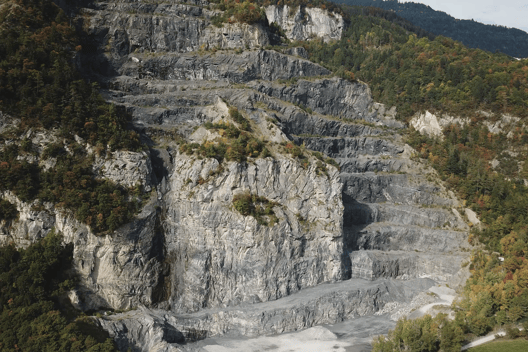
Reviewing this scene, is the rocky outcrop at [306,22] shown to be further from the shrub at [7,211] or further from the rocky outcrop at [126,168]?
the shrub at [7,211]

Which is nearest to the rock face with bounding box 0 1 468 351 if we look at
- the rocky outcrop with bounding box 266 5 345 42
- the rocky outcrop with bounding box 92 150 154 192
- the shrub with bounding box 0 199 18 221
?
the rocky outcrop with bounding box 92 150 154 192

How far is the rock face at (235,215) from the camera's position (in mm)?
40812

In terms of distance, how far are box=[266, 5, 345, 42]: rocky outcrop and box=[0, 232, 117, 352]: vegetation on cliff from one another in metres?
74.6

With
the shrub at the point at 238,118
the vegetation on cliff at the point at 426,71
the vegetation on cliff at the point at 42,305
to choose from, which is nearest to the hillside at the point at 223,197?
the vegetation on cliff at the point at 42,305

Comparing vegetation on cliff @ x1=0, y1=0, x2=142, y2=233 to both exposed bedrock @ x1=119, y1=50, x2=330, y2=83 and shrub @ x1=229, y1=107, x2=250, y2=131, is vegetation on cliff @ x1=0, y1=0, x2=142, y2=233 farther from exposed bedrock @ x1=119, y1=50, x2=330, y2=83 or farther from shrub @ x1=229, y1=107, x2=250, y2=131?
exposed bedrock @ x1=119, y1=50, x2=330, y2=83

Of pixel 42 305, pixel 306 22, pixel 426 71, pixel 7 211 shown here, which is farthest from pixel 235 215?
pixel 306 22

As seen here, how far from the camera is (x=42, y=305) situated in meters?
34.2

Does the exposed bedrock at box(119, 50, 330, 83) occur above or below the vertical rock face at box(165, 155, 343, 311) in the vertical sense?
above

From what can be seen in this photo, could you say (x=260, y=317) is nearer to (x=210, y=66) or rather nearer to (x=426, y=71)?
(x=210, y=66)

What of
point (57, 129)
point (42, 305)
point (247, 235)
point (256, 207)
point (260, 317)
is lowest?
point (260, 317)

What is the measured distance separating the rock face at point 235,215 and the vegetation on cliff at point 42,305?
61.6 inches

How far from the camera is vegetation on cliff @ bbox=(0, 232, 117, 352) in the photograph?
3152cm

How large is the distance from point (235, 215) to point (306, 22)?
6830 cm

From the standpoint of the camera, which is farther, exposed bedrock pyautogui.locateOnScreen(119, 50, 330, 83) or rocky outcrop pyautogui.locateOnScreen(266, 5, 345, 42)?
rocky outcrop pyautogui.locateOnScreen(266, 5, 345, 42)
